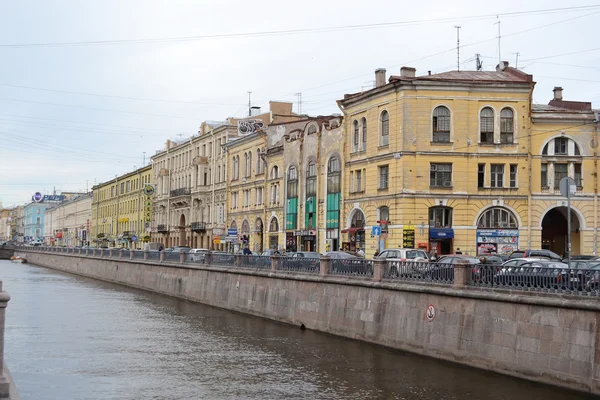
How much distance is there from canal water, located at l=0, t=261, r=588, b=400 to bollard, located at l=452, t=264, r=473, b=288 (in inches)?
96.3

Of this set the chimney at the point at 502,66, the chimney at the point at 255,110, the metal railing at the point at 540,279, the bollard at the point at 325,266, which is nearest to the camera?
the metal railing at the point at 540,279

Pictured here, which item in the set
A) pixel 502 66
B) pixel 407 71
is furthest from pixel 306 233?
pixel 502 66

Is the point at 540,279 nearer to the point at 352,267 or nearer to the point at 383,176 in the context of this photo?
the point at 352,267

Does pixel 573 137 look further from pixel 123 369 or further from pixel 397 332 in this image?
pixel 123 369

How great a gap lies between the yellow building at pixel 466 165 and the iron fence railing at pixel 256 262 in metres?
9.86

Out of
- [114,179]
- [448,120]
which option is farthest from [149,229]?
[448,120]

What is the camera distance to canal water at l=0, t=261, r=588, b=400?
69.2 ft

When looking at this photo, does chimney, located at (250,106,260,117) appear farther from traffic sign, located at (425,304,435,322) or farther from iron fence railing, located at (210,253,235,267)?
traffic sign, located at (425,304,435,322)

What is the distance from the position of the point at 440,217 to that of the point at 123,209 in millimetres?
84638

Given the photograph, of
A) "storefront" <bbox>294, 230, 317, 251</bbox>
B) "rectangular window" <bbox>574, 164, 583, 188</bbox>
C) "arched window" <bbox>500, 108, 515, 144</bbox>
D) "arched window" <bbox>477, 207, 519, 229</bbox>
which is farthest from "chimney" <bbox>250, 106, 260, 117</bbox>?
"rectangular window" <bbox>574, 164, 583, 188</bbox>

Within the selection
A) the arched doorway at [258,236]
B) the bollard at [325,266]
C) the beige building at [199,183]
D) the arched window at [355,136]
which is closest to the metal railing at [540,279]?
the bollard at [325,266]

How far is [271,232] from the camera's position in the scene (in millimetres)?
68188

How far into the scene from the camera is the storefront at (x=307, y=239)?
59581 mm

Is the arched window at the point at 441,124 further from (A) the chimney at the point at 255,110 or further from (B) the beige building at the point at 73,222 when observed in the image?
(B) the beige building at the point at 73,222
